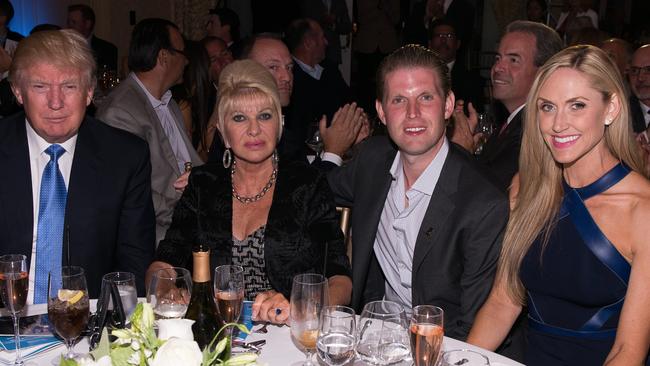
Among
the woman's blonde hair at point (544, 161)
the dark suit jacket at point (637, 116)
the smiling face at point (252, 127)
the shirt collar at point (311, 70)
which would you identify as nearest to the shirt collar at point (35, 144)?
the smiling face at point (252, 127)

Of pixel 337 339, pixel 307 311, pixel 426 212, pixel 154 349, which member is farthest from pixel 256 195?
pixel 154 349

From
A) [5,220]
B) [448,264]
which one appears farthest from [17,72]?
[448,264]

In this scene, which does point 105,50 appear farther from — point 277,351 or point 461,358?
point 461,358

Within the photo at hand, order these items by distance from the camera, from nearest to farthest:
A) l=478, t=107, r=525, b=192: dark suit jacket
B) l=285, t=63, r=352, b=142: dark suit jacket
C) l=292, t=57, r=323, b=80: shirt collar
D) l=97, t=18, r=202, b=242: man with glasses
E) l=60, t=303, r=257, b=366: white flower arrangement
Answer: l=60, t=303, r=257, b=366: white flower arrangement
l=478, t=107, r=525, b=192: dark suit jacket
l=97, t=18, r=202, b=242: man with glasses
l=285, t=63, r=352, b=142: dark suit jacket
l=292, t=57, r=323, b=80: shirt collar

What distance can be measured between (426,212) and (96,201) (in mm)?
1227

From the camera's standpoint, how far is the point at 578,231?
2170 millimetres

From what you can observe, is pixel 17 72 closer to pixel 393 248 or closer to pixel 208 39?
pixel 393 248

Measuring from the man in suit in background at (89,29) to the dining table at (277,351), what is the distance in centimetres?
693

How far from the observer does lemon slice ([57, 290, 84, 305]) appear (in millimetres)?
1617

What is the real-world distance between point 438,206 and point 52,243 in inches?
54.7

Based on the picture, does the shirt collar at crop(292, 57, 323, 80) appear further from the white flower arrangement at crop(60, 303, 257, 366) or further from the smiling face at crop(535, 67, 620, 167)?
the white flower arrangement at crop(60, 303, 257, 366)

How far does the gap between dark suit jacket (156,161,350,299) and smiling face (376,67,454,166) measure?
42 centimetres

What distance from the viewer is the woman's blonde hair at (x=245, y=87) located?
A: 2.68m

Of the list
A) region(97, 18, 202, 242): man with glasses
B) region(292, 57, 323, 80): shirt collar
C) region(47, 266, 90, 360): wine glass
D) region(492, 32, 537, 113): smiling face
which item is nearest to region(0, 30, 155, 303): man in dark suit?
region(47, 266, 90, 360): wine glass
